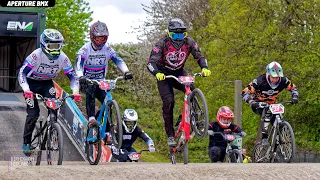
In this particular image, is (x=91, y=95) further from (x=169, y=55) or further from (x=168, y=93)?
(x=169, y=55)

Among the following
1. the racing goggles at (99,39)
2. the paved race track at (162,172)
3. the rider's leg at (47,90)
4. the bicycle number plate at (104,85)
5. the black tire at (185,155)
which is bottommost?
the black tire at (185,155)

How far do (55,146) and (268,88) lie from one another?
12.6 feet

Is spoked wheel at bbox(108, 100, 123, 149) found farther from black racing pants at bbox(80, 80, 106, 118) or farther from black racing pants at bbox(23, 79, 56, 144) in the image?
black racing pants at bbox(23, 79, 56, 144)

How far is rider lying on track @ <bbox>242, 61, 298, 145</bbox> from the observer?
14859mm

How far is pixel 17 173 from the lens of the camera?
10531 millimetres

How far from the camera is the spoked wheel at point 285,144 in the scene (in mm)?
14508

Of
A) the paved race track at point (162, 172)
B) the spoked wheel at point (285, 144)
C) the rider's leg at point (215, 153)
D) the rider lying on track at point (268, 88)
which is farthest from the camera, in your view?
the rider's leg at point (215, 153)

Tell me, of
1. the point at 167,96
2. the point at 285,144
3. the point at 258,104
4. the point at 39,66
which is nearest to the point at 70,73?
the point at 39,66

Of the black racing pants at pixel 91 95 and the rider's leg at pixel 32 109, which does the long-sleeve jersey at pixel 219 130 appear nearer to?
the black racing pants at pixel 91 95

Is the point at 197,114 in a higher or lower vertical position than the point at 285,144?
higher

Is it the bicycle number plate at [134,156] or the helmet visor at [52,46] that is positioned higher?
the helmet visor at [52,46]

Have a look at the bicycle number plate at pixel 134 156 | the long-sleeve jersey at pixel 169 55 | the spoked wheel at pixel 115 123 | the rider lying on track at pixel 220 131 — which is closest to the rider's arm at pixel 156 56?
the long-sleeve jersey at pixel 169 55

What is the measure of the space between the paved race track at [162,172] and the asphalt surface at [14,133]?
7.93 m

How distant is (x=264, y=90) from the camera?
594 inches
